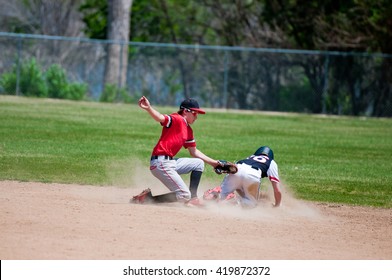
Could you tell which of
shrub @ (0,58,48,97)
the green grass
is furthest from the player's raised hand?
shrub @ (0,58,48,97)

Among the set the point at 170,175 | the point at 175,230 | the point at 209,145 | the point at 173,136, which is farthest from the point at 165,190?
the point at 209,145

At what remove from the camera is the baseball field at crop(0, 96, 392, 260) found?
8.55m

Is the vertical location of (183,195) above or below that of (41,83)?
below

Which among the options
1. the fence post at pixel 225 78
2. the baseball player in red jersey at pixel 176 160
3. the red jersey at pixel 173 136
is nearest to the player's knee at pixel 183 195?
the baseball player in red jersey at pixel 176 160

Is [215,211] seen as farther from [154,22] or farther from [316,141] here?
[154,22]

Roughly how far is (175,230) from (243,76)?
22.3 m

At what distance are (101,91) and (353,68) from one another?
30.1ft

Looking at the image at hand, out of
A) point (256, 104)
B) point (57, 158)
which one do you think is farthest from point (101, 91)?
point (57, 158)

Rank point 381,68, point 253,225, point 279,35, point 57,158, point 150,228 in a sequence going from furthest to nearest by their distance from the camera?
point 279,35 < point 381,68 < point 57,158 < point 253,225 < point 150,228

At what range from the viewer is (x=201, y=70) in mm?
31578

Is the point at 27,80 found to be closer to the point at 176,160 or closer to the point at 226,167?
the point at 176,160

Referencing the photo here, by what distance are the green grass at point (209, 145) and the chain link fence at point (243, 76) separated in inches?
70.2

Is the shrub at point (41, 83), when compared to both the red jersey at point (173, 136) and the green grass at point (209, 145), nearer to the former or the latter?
the green grass at point (209, 145)

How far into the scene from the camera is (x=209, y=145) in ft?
62.6
